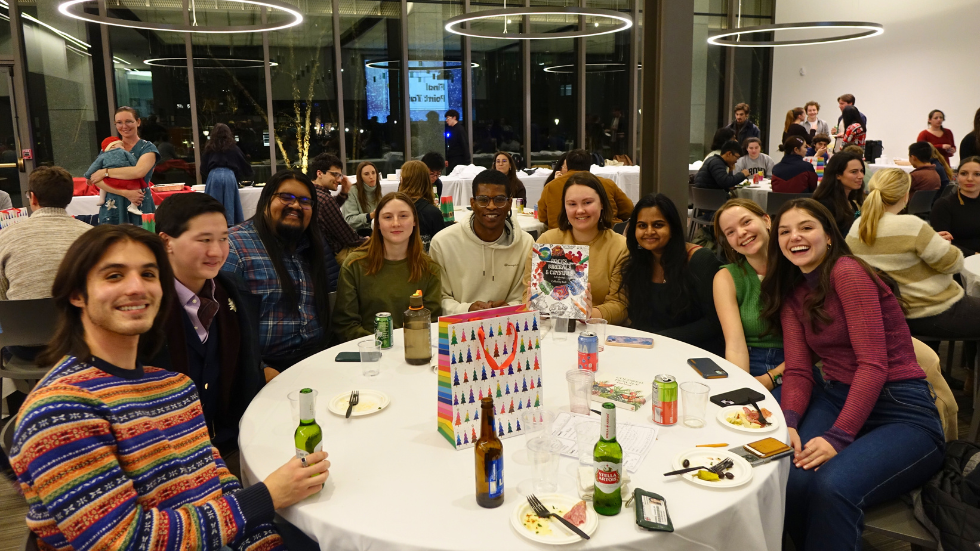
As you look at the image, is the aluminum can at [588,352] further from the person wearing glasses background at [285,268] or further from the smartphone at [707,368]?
the person wearing glasses background at [285,268]

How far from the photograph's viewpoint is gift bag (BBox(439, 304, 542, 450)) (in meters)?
1.72

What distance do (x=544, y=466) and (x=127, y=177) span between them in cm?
525

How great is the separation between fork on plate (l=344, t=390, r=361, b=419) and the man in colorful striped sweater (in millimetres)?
400

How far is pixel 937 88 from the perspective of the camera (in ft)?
35.2

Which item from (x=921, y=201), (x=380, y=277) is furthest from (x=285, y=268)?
(x=921, y=201)

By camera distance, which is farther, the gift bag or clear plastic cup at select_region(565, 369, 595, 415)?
clear plastic cup at select_region(565, 369, 595, 415)

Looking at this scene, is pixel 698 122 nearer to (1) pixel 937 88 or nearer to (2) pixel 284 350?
(1) pixel 937 88

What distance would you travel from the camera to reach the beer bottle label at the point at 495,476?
146 centimetres

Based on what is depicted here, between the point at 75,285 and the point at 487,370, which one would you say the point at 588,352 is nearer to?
the point at 487,370

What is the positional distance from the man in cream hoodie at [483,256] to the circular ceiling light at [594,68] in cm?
912

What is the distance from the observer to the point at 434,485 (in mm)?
1573

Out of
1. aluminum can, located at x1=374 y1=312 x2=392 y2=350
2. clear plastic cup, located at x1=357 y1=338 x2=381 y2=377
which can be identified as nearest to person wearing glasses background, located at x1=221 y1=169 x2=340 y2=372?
aluminum can, located at x1=374 y1=312 x2=392 y2=350

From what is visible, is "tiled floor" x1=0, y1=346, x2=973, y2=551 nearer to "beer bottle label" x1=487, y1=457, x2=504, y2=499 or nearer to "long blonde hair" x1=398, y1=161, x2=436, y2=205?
"beer bottle label" x1=487, y1=457, x2=504, y2=499

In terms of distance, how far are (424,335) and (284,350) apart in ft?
2.91
